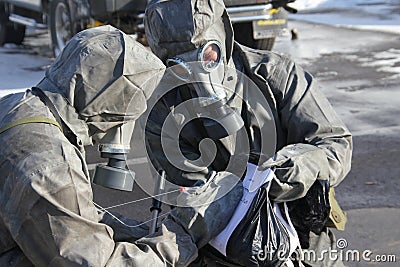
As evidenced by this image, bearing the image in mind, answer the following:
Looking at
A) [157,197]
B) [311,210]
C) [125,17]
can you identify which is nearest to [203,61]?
[157,197]

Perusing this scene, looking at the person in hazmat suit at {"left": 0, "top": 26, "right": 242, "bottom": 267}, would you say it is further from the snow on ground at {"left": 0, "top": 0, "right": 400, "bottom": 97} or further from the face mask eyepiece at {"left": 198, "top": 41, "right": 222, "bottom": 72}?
the snow on ground at {"left": 0, "top": 0, "right": 400, "bottom": 97}

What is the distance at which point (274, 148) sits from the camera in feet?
10.9

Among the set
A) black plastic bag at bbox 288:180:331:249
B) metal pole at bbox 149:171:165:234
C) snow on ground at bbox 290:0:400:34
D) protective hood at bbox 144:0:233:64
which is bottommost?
snow on ground at bbox 290:0:400:34

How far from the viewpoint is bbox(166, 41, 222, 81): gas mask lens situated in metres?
3.18

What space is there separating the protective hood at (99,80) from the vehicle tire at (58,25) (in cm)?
723

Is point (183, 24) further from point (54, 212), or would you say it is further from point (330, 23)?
point (330, 23)

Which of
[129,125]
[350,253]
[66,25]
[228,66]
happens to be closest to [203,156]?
[228,66]

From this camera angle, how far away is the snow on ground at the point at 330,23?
9993mm

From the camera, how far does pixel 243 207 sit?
112 inches

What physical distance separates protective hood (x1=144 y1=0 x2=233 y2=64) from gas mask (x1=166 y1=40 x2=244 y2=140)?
5cm

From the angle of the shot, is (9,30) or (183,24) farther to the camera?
(9,30)

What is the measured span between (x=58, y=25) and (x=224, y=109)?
23.7ft

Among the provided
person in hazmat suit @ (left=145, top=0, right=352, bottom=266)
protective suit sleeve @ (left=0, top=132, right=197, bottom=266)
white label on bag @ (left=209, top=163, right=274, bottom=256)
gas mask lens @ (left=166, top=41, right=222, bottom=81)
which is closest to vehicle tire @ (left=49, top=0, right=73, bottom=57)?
person in hazmat suit @ (left=145, top=0, right=352, bottom=266)

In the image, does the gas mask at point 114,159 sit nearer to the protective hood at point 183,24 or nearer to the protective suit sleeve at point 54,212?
the protective suit sleeve at point 54,212
